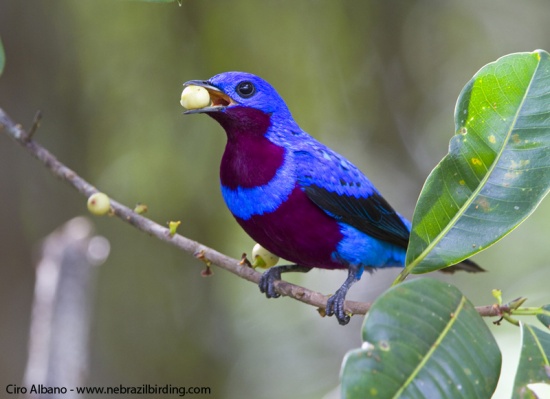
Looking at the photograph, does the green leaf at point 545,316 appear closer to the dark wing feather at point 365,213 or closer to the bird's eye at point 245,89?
the dark wing feather at point 365,213

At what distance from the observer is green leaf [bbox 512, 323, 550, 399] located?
6.77 ft

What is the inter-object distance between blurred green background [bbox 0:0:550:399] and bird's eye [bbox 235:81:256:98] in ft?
8.51

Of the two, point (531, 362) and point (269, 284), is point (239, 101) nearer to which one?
point (269, 284)

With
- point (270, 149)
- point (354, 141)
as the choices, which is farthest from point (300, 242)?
point (354, 141)

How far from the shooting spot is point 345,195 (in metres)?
3.51

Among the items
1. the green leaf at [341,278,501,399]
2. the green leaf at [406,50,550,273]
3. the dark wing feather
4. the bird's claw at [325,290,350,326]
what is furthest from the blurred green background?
the green leaf at [341,278,501,399]

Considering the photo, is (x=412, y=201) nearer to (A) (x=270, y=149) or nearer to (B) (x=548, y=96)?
(A) (x=270, y=149)

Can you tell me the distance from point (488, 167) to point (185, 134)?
4.05 meters

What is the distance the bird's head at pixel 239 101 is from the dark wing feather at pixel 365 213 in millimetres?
438

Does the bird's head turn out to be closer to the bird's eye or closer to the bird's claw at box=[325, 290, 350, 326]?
the bird's eye

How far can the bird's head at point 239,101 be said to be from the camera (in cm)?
338

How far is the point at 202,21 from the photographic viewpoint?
6148 millimetres

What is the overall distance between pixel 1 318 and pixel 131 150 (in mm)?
1853

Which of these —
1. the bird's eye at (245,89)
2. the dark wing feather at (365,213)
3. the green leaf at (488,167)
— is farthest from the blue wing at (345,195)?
the green leaf at (488,167)
